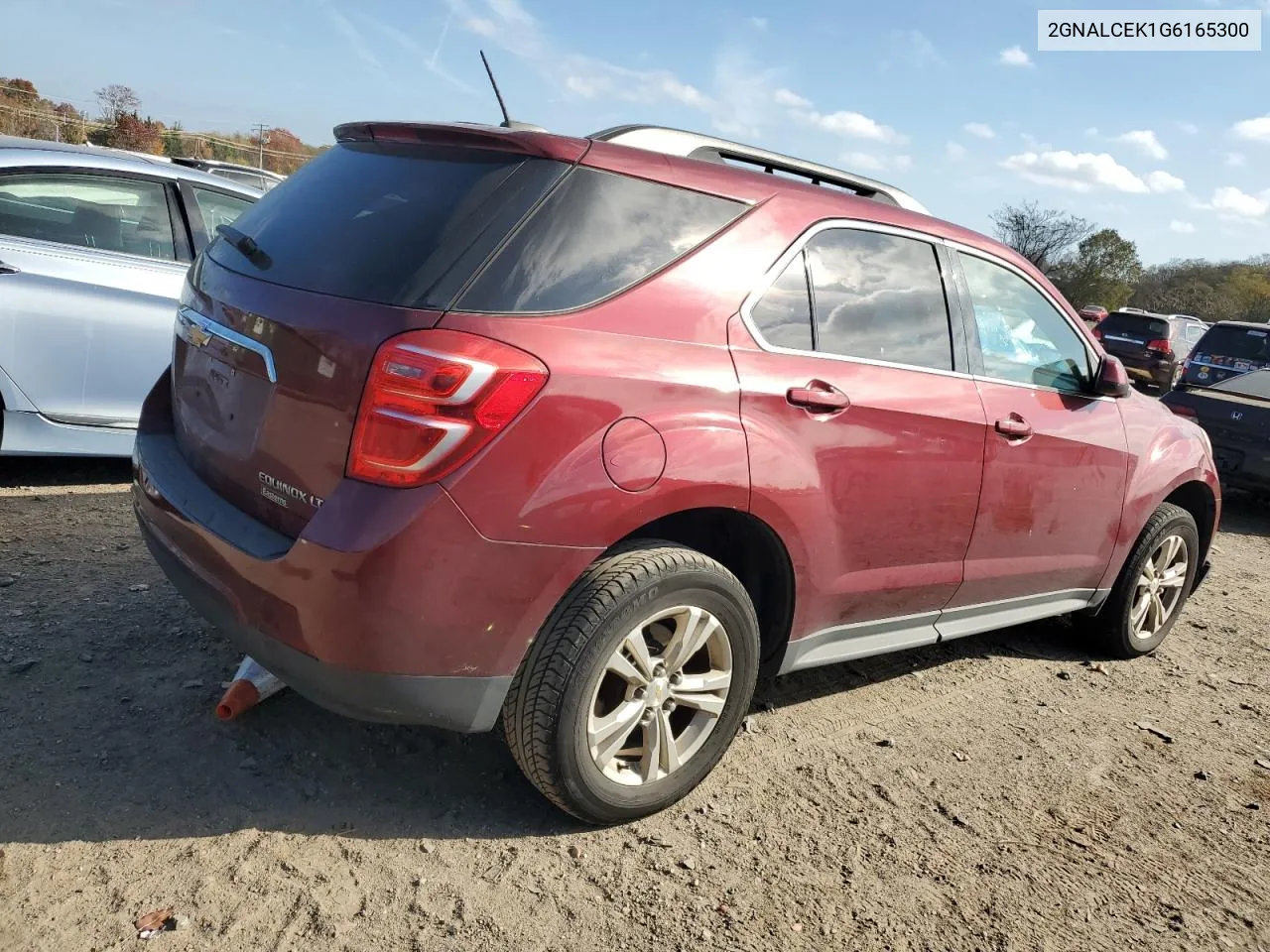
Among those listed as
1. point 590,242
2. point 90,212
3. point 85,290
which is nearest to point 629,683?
point 590,242

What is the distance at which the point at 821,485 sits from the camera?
295cm

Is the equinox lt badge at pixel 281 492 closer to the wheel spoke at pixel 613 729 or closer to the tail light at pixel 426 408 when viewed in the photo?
the tail light at pixel 426 408

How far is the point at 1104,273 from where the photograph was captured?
4947cm

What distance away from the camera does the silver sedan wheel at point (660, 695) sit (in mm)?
2656

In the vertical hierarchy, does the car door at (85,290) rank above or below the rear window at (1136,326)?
below

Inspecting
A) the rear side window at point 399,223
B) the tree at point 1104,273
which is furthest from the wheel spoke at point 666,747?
the tree at point 1104,273

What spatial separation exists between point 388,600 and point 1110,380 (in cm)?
314

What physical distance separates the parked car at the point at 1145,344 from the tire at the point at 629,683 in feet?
54.4

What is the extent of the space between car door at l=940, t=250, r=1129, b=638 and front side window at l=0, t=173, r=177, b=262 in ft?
13.6

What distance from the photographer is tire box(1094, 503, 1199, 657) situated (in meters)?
4.53

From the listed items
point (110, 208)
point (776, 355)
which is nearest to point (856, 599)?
point (776, 355)

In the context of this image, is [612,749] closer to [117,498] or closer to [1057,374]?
[1057,374]

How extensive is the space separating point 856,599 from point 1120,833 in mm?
1084

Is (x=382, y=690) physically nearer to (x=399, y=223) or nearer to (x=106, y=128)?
(x=399, y=223)
